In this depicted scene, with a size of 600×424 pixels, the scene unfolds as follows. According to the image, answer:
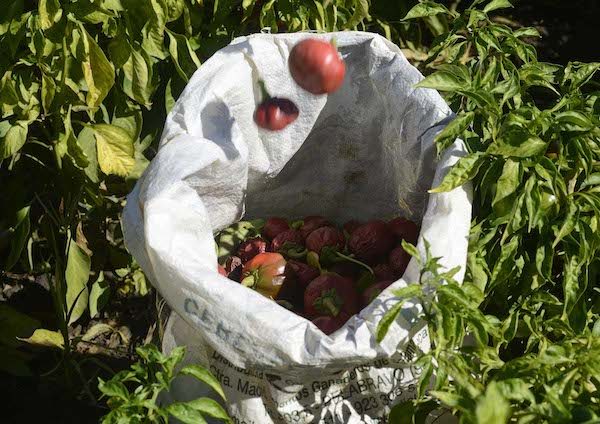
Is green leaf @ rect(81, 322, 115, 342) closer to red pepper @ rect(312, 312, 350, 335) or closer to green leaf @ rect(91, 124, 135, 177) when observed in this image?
Answer: green leaf @ rect(91, 124, 135, 177)

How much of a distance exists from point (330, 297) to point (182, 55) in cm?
65

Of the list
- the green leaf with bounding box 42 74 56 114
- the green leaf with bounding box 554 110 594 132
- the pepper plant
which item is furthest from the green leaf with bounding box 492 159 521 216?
the green leaf with bounding box 42 74 56 114

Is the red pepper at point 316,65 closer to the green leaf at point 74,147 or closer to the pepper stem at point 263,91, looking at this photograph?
the pepper stem at point 263,91

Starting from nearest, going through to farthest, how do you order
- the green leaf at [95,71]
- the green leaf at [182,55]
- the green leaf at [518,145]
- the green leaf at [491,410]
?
the green leaf at [491,410] < the green leaf at [518,145] < the green leaf at [95,71] < the green leaf at [182,55]

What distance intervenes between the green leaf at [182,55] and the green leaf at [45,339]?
26.5 inches

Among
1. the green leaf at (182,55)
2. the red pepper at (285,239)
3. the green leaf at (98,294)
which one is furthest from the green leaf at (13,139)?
the red pepper at (285,239)

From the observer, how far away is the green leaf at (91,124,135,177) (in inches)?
69.8

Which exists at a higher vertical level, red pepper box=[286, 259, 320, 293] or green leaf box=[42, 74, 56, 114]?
green leaf box=[42, 74, 56, 114]

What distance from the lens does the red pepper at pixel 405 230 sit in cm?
175

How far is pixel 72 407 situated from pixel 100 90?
84 centimetres

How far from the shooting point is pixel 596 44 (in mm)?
3105

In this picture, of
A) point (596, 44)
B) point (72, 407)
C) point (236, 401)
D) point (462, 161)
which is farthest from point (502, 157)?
point (596, 44)

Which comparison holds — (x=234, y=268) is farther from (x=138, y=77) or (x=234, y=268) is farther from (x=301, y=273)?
(x=138, y=77)

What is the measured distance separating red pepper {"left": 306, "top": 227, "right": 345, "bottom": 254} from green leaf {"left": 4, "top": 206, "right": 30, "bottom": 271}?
62 cm
